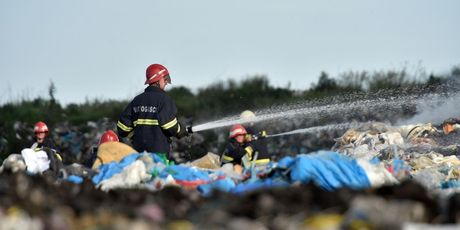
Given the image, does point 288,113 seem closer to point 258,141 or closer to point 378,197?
point 258,141

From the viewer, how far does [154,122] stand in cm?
1209

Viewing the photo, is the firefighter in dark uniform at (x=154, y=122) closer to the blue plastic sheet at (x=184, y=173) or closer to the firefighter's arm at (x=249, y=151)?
the firefighter's arm at (x=249, y=151)

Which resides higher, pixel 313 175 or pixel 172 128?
pixel 313 175

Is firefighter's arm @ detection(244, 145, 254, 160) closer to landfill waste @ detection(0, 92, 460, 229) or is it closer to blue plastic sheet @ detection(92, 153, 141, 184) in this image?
landfill waste @ detection(0, 92, 460, 229)

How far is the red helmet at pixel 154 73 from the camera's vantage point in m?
12.5

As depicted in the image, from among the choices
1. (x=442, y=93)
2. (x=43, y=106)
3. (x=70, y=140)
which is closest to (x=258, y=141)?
(x=442, y=93)

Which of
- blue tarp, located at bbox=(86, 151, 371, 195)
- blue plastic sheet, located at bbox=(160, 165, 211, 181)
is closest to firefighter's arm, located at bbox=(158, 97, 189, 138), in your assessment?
blue plastic sheet, located at bbox=(160, 165, 211, 181)

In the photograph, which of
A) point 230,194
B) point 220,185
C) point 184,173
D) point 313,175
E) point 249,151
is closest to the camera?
point 230,194

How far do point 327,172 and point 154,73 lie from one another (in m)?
4.26

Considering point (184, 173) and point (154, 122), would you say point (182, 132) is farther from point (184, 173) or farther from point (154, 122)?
point (184, 173)

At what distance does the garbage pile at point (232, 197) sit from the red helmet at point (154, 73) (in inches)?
75.8

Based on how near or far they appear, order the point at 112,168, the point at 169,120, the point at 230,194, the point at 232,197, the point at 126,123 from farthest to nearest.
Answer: the point at 126,123 < the point at 169,120 < the point at 112,168 < the point at 230,194 < the point at 232,197

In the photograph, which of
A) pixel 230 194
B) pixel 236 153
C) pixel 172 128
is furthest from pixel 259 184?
pixel 236 153

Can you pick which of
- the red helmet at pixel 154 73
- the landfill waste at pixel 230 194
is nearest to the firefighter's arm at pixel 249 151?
the landfill waste at pixel 230 194
